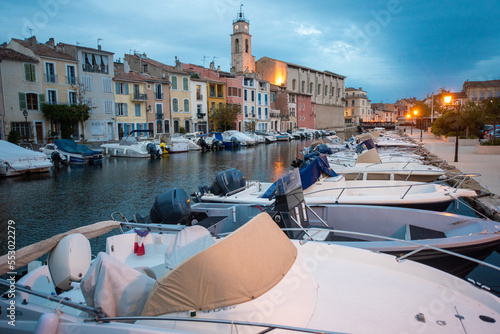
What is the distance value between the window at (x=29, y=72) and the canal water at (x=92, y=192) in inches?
493

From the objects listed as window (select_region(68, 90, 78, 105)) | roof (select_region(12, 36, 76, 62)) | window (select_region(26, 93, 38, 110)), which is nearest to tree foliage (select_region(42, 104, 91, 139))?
window (select_region(26, 93, 38, 110))

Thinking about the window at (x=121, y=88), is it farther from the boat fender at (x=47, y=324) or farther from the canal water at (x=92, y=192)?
the boat fender at (x=47, y=324)

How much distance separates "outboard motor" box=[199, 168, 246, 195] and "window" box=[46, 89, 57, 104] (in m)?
29.1

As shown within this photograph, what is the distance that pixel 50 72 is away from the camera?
1264 inches

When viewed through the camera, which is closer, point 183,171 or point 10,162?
point 10,162

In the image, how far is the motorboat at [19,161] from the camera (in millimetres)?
18719

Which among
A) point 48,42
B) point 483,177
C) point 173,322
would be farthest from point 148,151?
point 173,322

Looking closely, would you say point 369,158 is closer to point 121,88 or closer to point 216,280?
point 216,280

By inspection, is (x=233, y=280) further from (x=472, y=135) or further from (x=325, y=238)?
(x=472, y=135)

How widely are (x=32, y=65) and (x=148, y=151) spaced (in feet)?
41.6

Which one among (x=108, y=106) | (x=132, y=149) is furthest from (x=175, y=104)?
(x=132, y=149)

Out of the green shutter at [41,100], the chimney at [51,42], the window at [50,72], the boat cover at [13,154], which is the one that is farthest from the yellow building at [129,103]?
the boat cover at [13,154]

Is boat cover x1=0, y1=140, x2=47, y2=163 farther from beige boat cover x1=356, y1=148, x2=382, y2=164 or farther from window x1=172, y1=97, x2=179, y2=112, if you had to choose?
window x1=172, y1=97, x2=179, y2=112

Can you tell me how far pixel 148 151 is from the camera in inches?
1130
